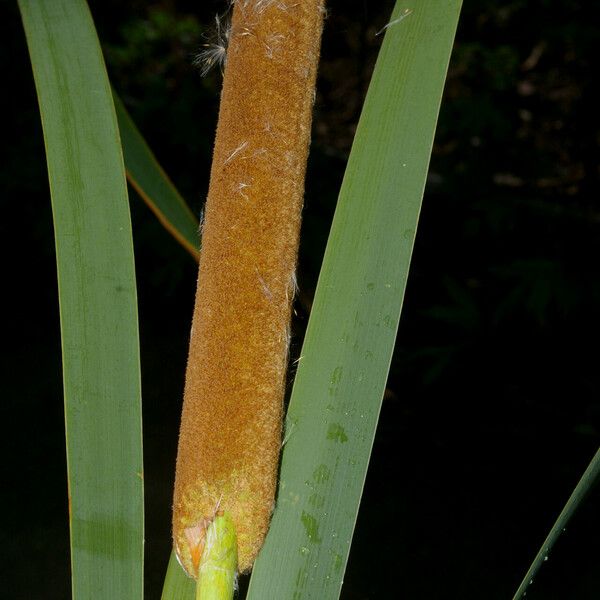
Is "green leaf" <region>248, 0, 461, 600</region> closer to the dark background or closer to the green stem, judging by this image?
the green stem

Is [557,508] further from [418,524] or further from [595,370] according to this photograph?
[595,370]

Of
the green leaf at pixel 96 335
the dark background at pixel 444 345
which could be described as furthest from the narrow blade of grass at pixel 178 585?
the dark background at pixel 444 345

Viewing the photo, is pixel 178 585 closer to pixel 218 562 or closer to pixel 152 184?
pixel 218 562

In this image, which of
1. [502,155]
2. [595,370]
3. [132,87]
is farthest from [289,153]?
[132,87]

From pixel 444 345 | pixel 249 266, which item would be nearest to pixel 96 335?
pixel 249 266

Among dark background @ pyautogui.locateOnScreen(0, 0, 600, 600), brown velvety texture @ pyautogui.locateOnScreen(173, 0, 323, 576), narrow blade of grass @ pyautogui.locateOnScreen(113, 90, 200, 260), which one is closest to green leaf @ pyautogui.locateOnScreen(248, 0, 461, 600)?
brown velvety texture @ pyautogui.locateOnScreen(173, 0, 323, 576)

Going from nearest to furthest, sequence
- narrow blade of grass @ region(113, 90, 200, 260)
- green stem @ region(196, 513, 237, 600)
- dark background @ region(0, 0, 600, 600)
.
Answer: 1. green stem @ region(196, 513, 237, 600)
2. narrow blade of grass @ region(113, 90, 200, 260)
3. dark background @ region(0, 0, 600, 600)
